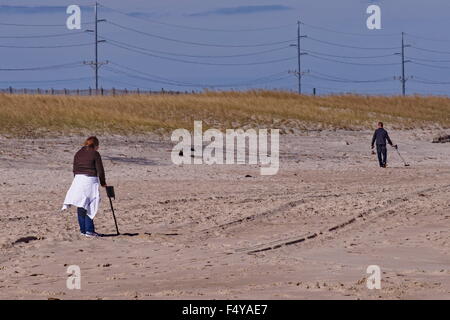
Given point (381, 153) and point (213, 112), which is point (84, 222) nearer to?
point (381, 153)

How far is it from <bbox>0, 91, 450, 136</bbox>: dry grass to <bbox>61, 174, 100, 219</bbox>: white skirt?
20.6 metres

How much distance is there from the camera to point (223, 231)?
19.5 metres

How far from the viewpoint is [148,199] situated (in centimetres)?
2458

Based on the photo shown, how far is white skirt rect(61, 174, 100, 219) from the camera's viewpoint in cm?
1766

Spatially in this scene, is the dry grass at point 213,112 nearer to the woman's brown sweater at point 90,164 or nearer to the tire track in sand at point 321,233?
the tire track in sand at point 321,233

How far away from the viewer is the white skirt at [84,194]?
17.7 metres

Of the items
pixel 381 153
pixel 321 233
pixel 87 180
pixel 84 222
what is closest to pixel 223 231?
pixel 321 233

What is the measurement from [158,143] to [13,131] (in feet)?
15.6

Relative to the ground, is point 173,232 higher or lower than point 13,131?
lower

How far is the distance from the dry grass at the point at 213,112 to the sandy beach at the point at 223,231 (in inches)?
237

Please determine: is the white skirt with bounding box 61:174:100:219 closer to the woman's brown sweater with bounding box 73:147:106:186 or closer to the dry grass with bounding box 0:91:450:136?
the woman's brown sweater with bounding box 73:147:106:186

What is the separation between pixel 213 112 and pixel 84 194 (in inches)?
1390
